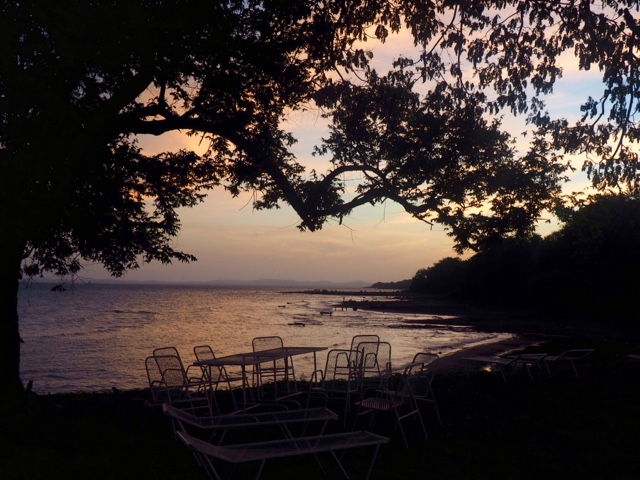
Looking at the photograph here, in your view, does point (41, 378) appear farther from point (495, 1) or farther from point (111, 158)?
point (495, 1)

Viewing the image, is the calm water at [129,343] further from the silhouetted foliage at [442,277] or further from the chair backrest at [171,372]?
the silhouetted foliage at [442,277]

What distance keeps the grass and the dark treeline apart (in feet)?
39.0

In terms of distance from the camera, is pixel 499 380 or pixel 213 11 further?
pixel 499 380

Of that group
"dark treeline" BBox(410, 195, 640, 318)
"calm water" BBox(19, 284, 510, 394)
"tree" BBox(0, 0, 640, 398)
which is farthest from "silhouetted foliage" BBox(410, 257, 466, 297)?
"tree" BBox(0, 0, 640, 398)

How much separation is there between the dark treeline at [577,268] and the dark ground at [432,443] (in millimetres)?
11925

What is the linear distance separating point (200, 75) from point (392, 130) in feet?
12.3

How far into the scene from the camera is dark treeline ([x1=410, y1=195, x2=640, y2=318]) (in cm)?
3675

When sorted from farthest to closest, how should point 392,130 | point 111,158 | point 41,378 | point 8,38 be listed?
point 41,378 → point 392,130 → point 111,158 → point 8,38

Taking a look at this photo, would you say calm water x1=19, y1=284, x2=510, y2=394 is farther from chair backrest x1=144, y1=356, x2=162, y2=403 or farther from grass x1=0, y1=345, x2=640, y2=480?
chair backrest x1=144, y1=356, x2=162, y2=403

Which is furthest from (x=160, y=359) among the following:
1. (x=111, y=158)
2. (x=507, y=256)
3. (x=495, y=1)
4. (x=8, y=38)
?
(x=507, y=256)

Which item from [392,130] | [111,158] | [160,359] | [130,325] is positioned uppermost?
[392,130]

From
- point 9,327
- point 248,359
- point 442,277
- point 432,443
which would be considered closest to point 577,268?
point 248,359

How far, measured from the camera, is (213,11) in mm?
7922

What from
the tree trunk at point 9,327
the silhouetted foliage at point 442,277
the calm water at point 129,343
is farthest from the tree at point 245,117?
the silhouetted foliage at point 442,277
